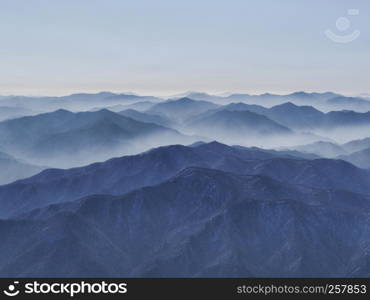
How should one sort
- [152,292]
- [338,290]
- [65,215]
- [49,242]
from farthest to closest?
[65,215] → [49,242] → [338,290] → [152,292]

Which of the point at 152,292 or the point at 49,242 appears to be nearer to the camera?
the point at 152,292

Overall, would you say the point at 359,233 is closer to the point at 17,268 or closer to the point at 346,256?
the point at 346,256

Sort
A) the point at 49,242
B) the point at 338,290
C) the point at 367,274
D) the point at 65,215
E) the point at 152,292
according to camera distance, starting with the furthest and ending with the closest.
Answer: the point at 65,215 → the point at 49,242 → the point at 367,274 → the point at 338,290 → the point at 152,292

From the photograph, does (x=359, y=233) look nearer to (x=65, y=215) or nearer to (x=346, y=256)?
(x=346, y=256)

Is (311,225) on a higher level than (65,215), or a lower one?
lower

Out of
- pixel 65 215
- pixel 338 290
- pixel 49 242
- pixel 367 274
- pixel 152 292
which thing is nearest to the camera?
pixel 152 292

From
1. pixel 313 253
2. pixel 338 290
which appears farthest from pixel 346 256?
pixel 338 290

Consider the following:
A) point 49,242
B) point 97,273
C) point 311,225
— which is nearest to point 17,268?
point 49,242

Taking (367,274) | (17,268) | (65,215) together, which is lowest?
(367,274)

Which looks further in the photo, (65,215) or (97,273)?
(65,215)
